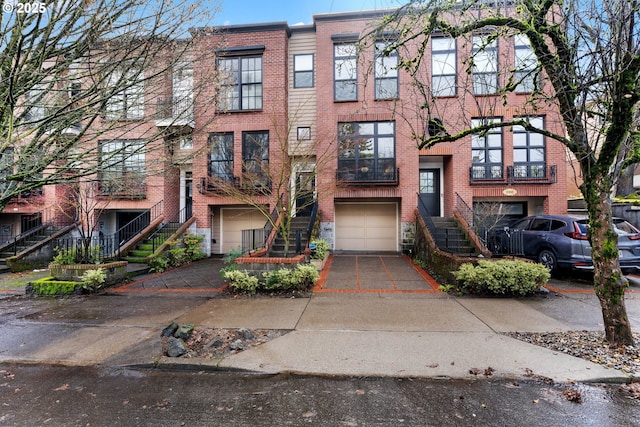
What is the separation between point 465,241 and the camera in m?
9.30

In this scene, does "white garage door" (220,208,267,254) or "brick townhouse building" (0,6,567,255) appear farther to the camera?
"white garage door" (220,208,267,254)

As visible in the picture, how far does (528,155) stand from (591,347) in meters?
10.1

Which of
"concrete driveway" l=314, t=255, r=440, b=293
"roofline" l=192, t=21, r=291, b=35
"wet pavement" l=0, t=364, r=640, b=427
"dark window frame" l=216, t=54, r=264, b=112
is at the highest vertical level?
"roofline" l=192, t=21, r=291, b=35

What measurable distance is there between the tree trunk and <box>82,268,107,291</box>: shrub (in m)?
9.38

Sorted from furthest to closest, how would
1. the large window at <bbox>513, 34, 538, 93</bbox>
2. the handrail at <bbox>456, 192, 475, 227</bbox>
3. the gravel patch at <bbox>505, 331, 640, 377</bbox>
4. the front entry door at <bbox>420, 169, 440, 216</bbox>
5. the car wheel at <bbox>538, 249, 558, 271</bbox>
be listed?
1. the front entry door at <bbox>420, 169, 440, 216</bbox>
2. the handrail at <bbox>456, 192, 475, 227</bbox>
3. the car wheel at <bbox>538, 249, 558, 271</bbox>
4. the large window at <bbox>513, 34, 538, 93</bbox>
5. the gravel patch at <bbox>505, 331, 640, 377</bbox>

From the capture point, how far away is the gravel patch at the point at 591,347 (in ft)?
11.2

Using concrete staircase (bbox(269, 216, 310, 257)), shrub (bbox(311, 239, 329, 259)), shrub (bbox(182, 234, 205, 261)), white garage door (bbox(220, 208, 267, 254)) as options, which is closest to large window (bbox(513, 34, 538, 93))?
concrete staircase (bbox(269, 216, 310, 257))

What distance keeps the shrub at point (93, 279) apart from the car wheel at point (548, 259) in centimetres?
1135

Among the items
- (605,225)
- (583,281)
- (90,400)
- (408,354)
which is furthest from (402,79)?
(90,400)

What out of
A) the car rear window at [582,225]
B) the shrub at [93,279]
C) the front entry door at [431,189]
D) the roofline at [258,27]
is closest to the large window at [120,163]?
the shrub at [93,279]

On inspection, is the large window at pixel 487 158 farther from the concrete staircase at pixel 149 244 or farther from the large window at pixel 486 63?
the concrete staircase at pixel 149 244

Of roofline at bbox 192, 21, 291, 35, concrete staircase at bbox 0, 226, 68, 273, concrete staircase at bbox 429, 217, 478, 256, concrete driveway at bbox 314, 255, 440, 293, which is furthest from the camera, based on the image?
roofline at bbox 192, 21, 291, 35

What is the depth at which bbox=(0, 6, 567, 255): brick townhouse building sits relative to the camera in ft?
38.2

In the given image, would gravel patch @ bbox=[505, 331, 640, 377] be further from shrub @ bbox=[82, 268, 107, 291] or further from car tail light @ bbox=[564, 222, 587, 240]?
shrub @ bbox=[82, 268, 107, 291]
